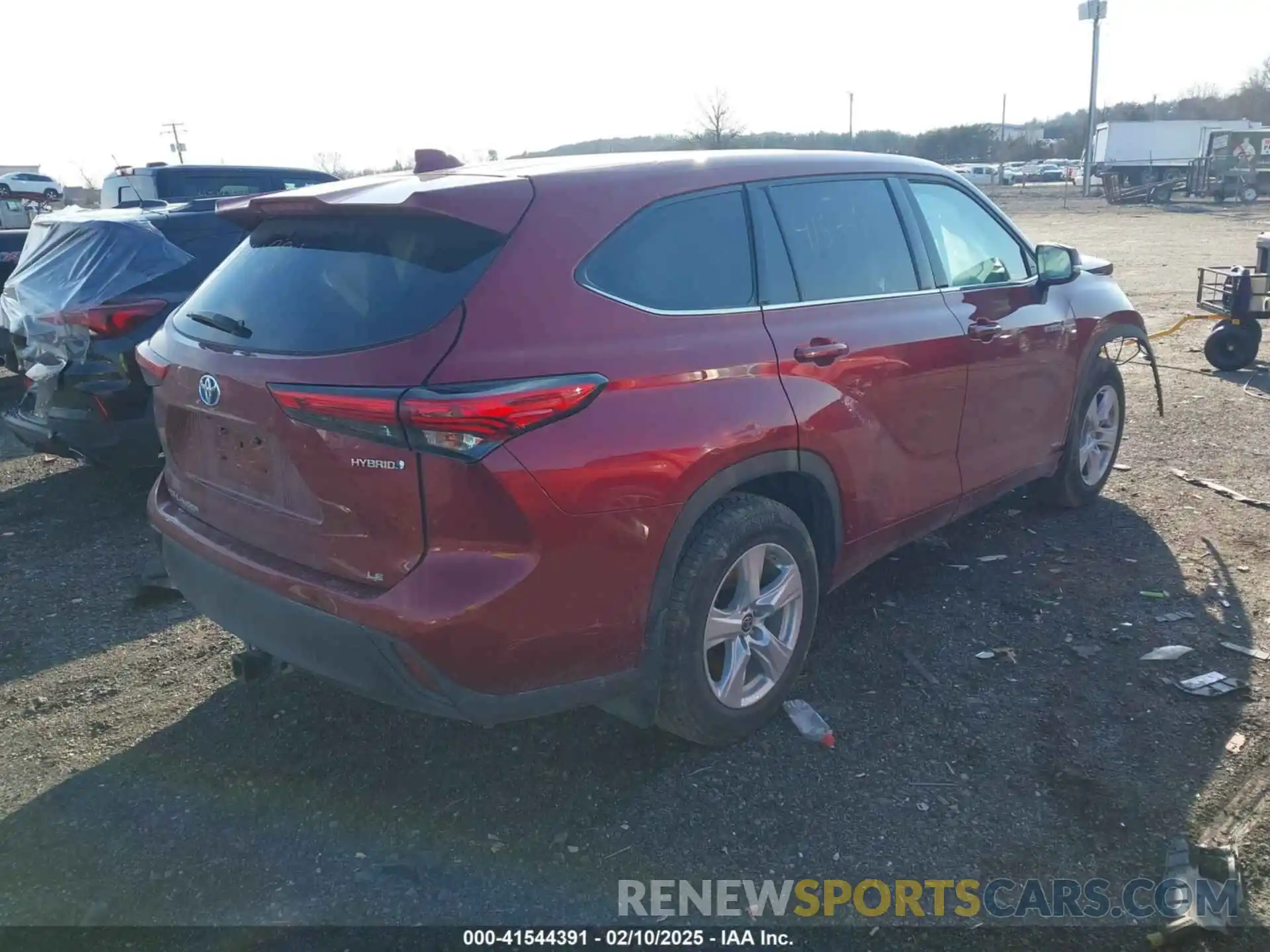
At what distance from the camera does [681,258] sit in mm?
3100

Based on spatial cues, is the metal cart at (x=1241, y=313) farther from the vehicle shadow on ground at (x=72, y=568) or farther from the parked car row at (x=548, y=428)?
the vehicle shadow on ground at (x=72, y=568)

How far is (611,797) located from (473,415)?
138cm

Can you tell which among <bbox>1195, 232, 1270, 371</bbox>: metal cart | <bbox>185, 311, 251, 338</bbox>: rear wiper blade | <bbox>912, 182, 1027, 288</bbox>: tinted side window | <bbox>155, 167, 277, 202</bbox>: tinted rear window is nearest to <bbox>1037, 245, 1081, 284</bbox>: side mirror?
<bbox>912, 182, 1027, 288</bbox>: tinted side window

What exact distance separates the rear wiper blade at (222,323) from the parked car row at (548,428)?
2 centimetres

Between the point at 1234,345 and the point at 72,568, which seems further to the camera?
the point at 1234,345

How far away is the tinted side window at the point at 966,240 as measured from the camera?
4242mm

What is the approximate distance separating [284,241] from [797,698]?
2.36m

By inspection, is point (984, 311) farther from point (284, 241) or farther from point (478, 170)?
point (284, 241)

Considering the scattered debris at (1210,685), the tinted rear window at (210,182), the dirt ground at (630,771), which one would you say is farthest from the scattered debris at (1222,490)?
the tinted rear window at (210,182)

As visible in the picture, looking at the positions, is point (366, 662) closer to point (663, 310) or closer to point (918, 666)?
point (663, 310)

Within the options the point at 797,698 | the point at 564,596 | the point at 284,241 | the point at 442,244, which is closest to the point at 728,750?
the point at 797,698

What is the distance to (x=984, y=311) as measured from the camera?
4.31 m

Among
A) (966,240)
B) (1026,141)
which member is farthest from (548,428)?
(1026,141)

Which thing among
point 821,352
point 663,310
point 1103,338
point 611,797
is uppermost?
point 663,310
